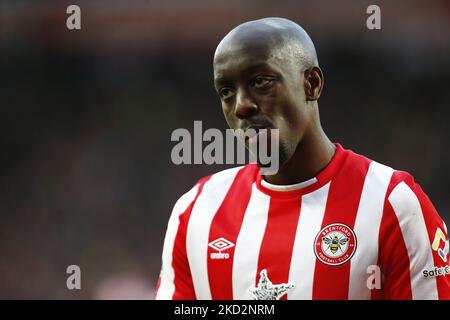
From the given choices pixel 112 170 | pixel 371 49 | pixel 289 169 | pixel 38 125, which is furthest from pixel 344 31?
pixel 289 169

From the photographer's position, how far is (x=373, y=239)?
6.40ft

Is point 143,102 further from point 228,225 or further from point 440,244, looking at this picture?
point 440,244

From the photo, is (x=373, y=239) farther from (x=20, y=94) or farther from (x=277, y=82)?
(x=20, y=94)

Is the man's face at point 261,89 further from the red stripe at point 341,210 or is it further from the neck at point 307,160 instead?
the red stripe at point 341,210

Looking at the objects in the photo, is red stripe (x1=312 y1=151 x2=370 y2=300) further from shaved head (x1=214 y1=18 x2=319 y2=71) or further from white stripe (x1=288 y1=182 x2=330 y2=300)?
shaved head (x1=214 y1=18 x2=319 y2=71)

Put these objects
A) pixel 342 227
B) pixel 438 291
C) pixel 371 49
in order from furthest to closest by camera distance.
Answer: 1. pixel 371 49
2. pixel 342 227
3. pixel 438 291

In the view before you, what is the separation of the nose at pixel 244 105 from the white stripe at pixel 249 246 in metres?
0.35

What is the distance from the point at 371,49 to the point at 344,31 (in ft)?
1.05

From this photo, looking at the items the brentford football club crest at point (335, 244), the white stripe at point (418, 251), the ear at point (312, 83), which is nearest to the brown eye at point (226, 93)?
the ear at point (312, 83)

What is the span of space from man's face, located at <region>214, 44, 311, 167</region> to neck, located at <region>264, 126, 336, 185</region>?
0.24ft

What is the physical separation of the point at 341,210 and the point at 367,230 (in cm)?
12

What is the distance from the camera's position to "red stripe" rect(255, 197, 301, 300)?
2012 mm

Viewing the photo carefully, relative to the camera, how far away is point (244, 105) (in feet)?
A: 6.34

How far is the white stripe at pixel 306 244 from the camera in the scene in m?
1.97
